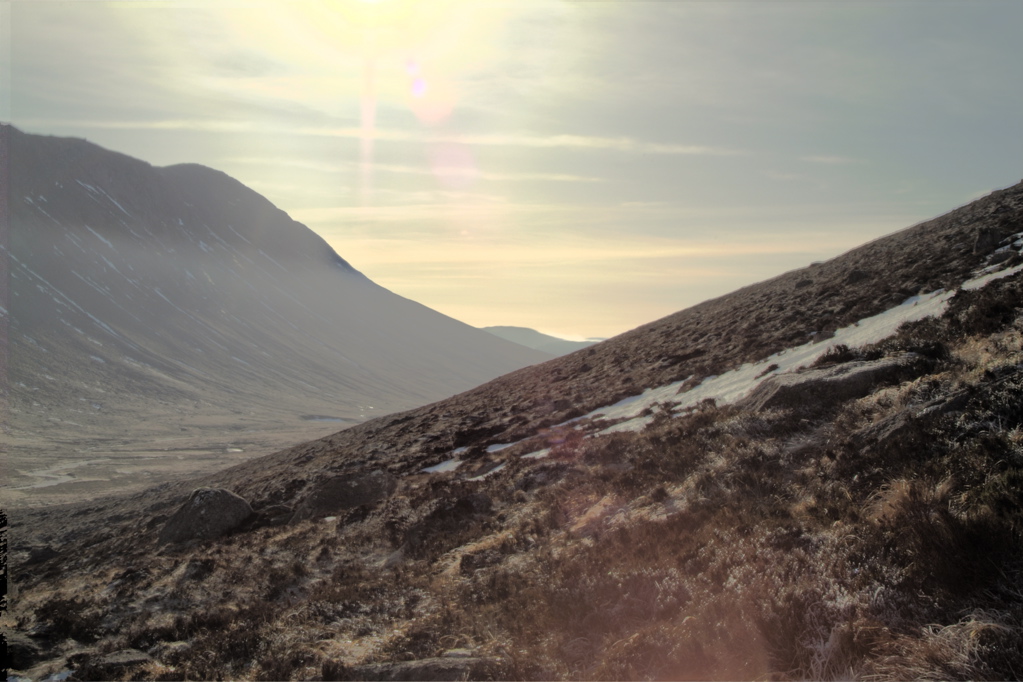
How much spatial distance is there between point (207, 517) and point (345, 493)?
5.40 meters

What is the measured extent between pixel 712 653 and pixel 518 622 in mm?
3314

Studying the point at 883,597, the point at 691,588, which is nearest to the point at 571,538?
the point at 691,588

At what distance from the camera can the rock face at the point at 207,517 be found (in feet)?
73.4

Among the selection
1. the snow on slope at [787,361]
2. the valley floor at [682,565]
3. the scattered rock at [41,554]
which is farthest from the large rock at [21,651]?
the scattered rock at [41,554]

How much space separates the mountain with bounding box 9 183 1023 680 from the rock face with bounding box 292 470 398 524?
12 centimetres

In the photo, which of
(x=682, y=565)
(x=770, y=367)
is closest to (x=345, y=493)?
(x=770, y=367)

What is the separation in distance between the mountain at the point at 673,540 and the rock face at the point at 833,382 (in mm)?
67

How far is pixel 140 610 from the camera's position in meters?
15.5

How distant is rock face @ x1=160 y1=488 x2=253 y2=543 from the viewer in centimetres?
2238

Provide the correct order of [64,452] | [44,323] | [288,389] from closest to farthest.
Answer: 1. [64,452]
2. [44,323]
3. [288,389]

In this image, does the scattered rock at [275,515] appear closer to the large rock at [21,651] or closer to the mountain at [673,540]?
the mountain at [673,540]

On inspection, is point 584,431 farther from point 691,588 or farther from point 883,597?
point 883,597

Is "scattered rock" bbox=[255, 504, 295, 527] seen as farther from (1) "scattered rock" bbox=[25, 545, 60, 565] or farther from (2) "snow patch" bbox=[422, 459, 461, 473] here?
(1) "scattered rock" bbox=[25, 545, 60, 565]

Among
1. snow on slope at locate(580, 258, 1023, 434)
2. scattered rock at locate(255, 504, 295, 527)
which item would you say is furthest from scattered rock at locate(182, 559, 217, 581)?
snow on slope at locate(580, 258, 1023, 434)
